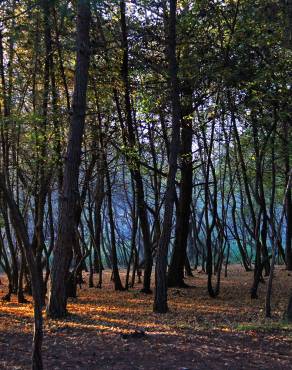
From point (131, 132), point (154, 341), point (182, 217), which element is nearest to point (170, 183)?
point (131, 132)

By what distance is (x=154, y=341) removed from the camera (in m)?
6.76

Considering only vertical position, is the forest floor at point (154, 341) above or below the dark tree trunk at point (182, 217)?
below

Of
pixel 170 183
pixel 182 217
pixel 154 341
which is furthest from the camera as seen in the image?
pixel 182 217

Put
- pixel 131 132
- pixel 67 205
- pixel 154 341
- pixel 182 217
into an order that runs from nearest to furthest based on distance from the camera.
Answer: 1. pixel 154 341
2. pixel 67 205
3. pixel 131 132
4. pixel 182 217

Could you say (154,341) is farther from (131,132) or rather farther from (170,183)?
(131,132)

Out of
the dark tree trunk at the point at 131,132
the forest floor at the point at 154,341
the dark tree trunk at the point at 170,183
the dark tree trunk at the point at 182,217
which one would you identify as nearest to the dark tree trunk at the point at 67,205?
the forest floor at the point at 154,341

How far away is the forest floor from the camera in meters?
5.86

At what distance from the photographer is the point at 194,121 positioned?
15.6m

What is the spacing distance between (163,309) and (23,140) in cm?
575

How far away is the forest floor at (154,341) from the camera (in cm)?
586

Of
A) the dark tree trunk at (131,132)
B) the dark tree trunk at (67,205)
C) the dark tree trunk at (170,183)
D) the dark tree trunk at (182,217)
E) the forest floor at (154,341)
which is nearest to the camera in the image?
the forest floor at (154,341)

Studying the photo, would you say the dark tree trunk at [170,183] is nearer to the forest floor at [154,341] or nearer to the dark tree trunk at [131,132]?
the forest floor at [154,341]

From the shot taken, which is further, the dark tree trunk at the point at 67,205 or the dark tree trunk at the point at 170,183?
the dark tree trunk at the point at 170,183

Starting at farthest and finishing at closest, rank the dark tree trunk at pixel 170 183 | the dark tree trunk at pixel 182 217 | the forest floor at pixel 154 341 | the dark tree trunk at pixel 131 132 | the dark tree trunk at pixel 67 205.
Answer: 1. the dark tree trunk at pixel 182 217
2. the dark tree trunk at pixel 131 132
3. the dark tree trunk at pixel 170 183
4. the dark tree trunk at pixel 67 205
5. the forest floor at pixel 154 341
